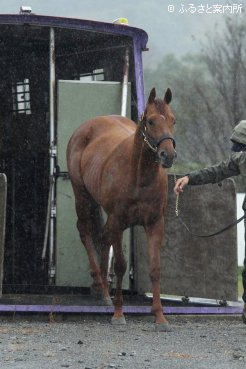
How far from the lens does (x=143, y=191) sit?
10.8m

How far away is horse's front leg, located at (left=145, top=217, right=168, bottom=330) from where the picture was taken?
35.3 feet

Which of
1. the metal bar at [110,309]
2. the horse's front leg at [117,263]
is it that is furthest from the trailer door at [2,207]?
the horse's front leg at [117,263]

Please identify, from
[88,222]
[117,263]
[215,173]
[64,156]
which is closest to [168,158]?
[215,173]

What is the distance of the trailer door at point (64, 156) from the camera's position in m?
12.6

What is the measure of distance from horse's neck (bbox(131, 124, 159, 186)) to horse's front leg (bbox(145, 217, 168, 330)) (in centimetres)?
42

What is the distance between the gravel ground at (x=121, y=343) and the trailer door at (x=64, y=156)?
4.13 ft

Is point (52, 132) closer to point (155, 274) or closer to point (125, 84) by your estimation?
point (125, 84)

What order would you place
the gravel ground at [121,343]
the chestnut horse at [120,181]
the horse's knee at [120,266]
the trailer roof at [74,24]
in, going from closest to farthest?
the gravel ground at [121,343]
the chestnut horse at [120,181]
the horse's knee at [120,266]
the trailer roof at [74,24]

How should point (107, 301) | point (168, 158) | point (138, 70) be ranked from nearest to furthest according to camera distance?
point (168, 158) < point (107, 301) < point (138, 70)

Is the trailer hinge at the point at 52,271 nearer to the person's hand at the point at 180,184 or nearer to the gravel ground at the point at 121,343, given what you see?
the gravel ground at the point at 121,343

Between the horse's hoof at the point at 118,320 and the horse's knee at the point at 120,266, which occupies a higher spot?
the horse's knee at the point at 120,266

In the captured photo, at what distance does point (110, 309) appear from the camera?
11367 mm

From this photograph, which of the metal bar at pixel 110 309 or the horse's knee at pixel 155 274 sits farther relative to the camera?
the metal bar at pixel 110 309

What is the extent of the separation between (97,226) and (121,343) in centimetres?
326
